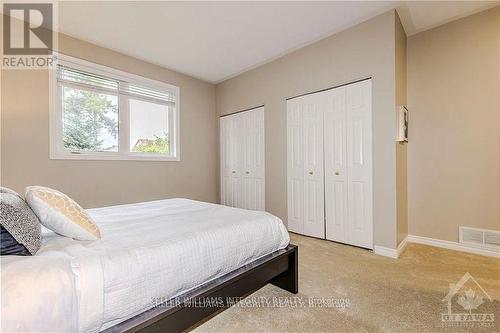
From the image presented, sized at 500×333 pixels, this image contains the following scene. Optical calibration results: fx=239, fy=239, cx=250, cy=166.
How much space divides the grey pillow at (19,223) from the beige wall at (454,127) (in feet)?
12.1

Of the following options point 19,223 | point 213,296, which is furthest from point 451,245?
point 19,223

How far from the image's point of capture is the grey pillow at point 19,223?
968 millimetres

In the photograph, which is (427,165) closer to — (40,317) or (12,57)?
(40,317)

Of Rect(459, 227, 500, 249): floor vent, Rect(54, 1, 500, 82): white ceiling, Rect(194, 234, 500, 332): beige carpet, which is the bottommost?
Rect(194, 234, 500, 332): beige carpet

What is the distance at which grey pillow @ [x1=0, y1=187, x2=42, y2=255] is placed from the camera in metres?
0.97

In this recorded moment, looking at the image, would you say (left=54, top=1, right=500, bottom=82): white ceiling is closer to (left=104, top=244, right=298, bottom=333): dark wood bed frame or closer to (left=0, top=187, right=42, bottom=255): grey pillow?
(left=0, top=187, right=42, bottom=255): grey pillow

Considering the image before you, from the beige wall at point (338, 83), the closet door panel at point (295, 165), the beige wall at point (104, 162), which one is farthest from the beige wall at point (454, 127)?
the beige wall at point (104, 162)

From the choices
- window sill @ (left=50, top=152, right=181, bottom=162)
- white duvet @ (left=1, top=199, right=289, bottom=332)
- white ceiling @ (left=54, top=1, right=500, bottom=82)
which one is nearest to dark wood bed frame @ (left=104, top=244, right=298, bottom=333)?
white duvet @ (left=1, top=199, right=289, bottom=332)

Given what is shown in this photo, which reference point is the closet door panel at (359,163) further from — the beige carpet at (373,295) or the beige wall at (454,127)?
the beige wall at (454,127)

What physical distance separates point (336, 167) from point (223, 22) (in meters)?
2.23

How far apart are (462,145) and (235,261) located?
302 cm

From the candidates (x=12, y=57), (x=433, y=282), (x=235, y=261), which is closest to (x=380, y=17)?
(x=433, y=282)

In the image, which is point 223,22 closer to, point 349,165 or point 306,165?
point 306,165

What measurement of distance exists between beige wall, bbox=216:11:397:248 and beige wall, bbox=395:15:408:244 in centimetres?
13
